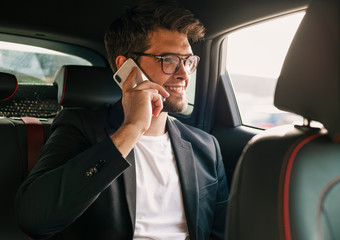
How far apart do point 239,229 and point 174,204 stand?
2.24 ft

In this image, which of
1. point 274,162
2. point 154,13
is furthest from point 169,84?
point 274,162

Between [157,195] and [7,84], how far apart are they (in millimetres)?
961

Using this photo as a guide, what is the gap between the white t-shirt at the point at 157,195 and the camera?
58.0 inches

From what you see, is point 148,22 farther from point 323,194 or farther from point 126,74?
point 323,194

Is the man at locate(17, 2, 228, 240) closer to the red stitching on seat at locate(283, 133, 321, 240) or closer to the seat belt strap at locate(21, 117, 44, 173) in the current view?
the seat belt strap at locate(21, 117, 44, 173)

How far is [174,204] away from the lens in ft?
5.04

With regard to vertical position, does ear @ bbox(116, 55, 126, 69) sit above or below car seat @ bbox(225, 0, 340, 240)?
above

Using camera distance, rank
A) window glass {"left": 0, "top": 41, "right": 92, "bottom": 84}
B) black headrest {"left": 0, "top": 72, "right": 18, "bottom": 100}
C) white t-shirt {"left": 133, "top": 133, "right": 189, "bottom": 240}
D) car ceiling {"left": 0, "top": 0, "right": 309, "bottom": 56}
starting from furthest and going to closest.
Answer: window glass {"left": 0, "top": 41, "right": 92, "bottom": 84} → car ceiling {"left": 0, "top": 0, "right": 309, "bottom": 56} → black headrest {"left": 0, "top": 72, "right": 18, "bottom": 100} → white t-shirt {"left": 133, "top": 133, "right": 189, "bottom": 240}

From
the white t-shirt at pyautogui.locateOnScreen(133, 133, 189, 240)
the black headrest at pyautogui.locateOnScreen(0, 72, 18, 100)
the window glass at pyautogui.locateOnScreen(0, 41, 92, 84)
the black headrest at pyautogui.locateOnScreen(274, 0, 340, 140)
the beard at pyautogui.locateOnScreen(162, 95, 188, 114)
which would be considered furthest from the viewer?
the window glass at pyautogui.locateOnScreen(0, 41, 92, 84)

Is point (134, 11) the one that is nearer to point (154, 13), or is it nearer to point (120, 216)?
point (154, 13)

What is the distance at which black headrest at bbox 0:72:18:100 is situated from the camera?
1.78m

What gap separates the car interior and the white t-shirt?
0.31m

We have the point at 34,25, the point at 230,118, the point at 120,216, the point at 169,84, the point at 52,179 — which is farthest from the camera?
the point at 34,25

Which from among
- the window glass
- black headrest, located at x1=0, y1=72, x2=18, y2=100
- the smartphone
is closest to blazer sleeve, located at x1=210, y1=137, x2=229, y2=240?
the smartphone
